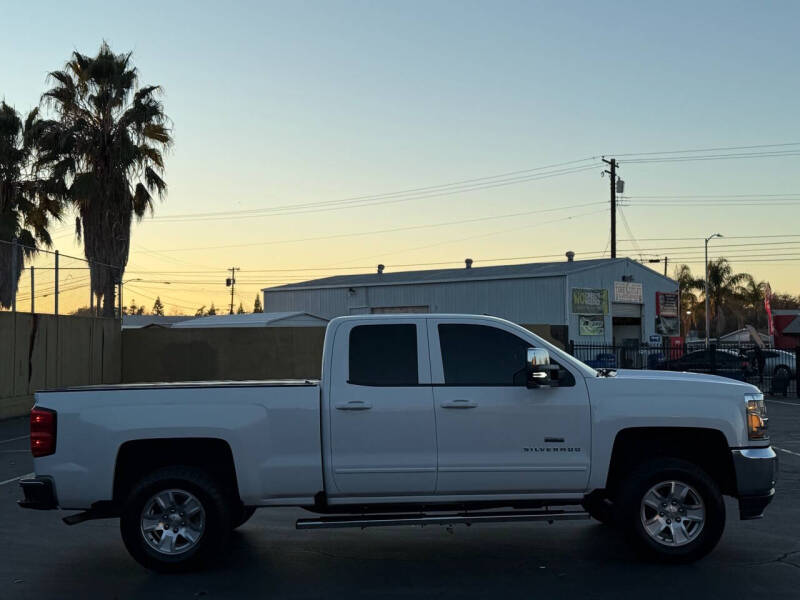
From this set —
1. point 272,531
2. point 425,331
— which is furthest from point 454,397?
point 272,531

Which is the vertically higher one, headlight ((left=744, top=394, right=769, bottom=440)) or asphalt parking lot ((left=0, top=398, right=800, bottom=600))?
headlight ((left=744, top=394, right=769, bottom=440))

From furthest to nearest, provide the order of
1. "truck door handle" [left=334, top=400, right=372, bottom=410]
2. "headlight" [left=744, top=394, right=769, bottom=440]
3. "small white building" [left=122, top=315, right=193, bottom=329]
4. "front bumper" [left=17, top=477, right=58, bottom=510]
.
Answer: "small white building" [left=122, top=315, right=193, bottom=329], "headlight" [left=744, top=394, right=769, bottom=440], "truck door handle" [left=334, top=400, right=372, bottom=410], "front bumper" [left=17, top=477, right=58, bottom=510]

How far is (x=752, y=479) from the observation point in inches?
289

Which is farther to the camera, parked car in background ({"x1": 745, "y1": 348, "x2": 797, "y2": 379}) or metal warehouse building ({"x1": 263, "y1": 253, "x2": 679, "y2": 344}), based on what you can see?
metal warehouse building ({"x1": 263, "y1": 253, "x2": 679, "y2": 344})

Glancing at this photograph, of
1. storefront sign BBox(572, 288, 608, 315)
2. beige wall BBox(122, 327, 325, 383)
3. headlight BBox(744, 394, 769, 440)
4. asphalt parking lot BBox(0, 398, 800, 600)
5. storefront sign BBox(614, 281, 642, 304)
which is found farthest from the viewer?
storefront sign BBox(614, 281, 642, 304)

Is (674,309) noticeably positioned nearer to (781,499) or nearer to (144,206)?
(144,206)

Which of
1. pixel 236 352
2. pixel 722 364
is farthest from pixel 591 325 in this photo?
pixel 236 352

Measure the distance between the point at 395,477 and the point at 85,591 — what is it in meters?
2.41

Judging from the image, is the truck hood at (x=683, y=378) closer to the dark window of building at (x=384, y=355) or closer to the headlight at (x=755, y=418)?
the headlight at (x=755, y=418)

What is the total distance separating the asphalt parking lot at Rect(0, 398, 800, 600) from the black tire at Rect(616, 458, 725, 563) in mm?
134

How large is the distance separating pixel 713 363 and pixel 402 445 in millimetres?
24932

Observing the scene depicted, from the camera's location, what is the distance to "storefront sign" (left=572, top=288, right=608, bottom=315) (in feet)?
152

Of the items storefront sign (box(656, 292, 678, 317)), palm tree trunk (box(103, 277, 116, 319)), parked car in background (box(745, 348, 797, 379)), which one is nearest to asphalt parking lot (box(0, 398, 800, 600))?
palm tree trunk (box(103, 277, 116, 319))

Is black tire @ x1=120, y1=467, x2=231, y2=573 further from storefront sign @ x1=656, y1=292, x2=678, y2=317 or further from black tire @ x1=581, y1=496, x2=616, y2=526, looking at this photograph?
storefront sign @ x1=656, y1=292, x2=678, y2=317
